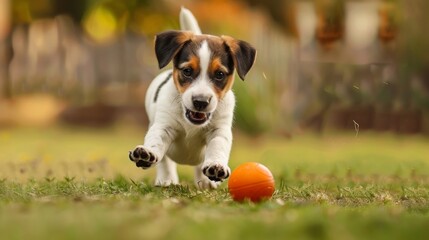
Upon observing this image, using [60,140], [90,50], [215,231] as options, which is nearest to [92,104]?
[90,50]

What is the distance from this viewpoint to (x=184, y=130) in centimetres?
644

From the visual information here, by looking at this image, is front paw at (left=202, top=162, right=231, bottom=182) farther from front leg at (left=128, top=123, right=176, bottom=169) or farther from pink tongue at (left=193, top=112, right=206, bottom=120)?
pink tongue at (left=193, top=112, right=206, bottom=120)

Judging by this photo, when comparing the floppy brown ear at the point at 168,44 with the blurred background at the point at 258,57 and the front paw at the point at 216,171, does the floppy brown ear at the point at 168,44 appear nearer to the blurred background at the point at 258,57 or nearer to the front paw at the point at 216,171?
the front paw at the point at 216,171

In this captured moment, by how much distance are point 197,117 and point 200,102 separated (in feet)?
0.73

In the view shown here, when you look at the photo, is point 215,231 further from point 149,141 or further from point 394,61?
point 394,61

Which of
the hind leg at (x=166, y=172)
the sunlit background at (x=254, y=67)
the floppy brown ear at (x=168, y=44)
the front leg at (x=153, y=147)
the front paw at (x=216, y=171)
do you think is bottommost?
the sunlit background at (x=254, y=67)

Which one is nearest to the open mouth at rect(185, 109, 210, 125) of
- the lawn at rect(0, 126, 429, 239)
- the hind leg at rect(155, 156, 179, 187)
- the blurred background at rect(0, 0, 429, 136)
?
the lawn at rect(0, 126, 429, 239)

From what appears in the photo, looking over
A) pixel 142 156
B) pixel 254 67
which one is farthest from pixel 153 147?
pixel 254 67

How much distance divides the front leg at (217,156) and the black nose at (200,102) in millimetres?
313

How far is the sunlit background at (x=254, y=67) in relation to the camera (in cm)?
1395

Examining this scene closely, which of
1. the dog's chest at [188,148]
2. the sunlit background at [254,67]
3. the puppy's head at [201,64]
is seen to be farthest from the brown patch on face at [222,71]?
the sunlit background at [254,67]

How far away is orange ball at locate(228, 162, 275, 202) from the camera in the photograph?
560 centimetres

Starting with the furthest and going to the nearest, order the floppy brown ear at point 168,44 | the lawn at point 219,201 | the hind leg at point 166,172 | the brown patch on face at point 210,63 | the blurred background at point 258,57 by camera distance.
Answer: the blurred background at point 258,57 < the hind leg at point 166,172 < the floppy brown ear at point 168,44 < the brown patch on face at point 210,63 < the lawn at point 219,201

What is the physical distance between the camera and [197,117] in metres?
6.12
